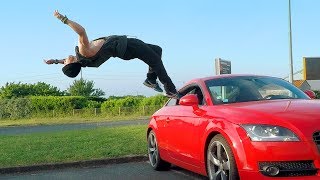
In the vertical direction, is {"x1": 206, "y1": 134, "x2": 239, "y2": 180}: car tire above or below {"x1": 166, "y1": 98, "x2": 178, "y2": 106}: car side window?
below

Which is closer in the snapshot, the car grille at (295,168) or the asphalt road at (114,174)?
the car grille at (295,168)

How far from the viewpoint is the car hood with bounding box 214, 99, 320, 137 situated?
521 centimetres

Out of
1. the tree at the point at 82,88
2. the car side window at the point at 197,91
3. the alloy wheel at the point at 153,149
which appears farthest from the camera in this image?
the tree at the point at 82,88

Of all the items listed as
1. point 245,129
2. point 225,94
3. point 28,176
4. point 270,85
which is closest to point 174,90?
point 245,129

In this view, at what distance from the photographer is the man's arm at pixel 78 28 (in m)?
4.16

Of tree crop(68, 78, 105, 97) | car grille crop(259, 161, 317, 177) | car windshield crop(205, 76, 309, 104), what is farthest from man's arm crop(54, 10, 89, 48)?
tree crop(68, 78, 105, 97)

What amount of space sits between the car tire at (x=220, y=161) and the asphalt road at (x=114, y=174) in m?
1.37

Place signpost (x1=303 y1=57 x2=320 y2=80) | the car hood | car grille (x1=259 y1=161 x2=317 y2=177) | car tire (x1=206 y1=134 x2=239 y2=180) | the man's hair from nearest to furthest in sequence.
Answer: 1. the man's hair
2. car grille (x1=259 y1=161 x2=317 y2=177)
3. the car hood
4. car tire (x1=206 y1=134 x2=239 y2=180)
5. signpost (x1=303 y1=57 x2=320 y2=80)

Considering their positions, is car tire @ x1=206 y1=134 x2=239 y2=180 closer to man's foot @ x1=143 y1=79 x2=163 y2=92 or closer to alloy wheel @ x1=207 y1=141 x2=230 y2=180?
alloy wheel @ x1=207 y1=141 x2=230 y2=180

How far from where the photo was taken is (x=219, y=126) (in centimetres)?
578

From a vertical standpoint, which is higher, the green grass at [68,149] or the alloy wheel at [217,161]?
the alloy wheel at [217,161]

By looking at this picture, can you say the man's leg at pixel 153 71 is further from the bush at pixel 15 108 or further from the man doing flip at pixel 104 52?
the bush at pixel 15 108

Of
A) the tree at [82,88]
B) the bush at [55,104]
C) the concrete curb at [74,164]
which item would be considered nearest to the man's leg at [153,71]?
the concrete curb at [74,164]

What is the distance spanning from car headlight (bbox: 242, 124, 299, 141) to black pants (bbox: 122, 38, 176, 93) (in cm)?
100
